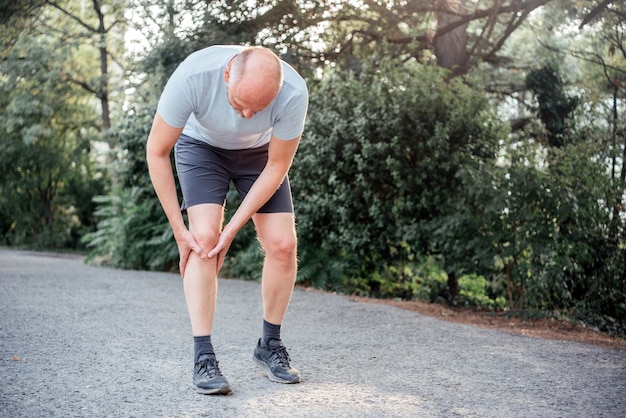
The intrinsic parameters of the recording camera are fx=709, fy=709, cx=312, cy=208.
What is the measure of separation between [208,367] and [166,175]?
3.12 feet

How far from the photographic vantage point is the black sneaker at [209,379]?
331 centimetres

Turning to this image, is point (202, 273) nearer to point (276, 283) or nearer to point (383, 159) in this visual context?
point (276, 283)

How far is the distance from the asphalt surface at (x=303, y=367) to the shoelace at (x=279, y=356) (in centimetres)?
13

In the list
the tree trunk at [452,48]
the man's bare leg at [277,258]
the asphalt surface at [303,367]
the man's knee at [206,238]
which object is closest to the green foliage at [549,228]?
the asphalt surface at [303,367]

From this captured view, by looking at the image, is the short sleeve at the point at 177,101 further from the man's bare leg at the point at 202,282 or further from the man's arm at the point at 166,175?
the man's bare leg at the point at 202,282

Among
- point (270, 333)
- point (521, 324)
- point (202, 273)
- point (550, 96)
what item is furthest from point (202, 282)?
point (550, 96)

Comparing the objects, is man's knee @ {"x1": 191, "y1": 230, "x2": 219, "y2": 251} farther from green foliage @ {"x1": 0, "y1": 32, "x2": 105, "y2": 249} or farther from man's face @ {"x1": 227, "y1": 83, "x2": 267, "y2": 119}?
green foliage @ {"x1": 0, "y1": 32, "x2": 105, "y2": 249}

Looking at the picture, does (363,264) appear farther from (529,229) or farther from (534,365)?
(534,365)

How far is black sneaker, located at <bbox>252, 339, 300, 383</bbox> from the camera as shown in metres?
3.62


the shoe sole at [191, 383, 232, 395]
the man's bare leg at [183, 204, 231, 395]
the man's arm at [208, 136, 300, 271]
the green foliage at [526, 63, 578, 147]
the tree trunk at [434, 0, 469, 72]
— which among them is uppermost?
the tree trunk at [434, 0, 469, 72]

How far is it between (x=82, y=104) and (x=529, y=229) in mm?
19043

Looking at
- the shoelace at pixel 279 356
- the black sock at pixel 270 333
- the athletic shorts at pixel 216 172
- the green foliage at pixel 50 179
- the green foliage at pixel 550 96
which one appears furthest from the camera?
the green foliage at pixel 50 179

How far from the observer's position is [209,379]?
336 cm

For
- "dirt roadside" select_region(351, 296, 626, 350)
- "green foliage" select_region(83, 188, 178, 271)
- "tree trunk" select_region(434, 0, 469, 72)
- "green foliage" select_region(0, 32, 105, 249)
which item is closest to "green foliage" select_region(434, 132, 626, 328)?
"dirt roadside" select_region(351, 296, 626, 350)
